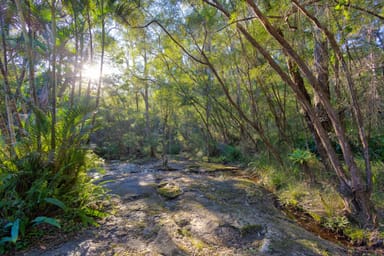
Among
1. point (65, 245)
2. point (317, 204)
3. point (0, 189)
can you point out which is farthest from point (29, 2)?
point (317, 204)

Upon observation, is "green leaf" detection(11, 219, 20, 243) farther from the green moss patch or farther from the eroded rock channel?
the green moss patch

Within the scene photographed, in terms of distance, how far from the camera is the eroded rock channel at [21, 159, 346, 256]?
2285 millimetres

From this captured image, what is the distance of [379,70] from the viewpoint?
3.03 meters

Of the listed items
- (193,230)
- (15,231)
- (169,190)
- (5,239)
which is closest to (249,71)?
(169,190)

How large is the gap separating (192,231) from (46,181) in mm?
2024

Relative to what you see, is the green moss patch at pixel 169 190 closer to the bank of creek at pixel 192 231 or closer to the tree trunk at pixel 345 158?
the bank of creek at pixel 192 231

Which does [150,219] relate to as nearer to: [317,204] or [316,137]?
[317,204]

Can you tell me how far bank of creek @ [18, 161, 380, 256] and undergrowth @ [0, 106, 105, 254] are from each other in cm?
27

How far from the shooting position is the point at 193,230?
9.12 ft

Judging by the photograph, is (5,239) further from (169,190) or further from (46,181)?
(169,190)

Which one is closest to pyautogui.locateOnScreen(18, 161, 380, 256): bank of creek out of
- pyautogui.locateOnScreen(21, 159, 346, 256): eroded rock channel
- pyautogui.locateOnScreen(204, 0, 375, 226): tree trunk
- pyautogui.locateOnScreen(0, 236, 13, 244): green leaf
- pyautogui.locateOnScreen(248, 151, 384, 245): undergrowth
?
pyautogui.locateOnScreen(21, 159, 346, 256): eroded rock channel

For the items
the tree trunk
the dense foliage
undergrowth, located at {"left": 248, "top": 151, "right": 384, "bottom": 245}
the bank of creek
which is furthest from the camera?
undergrowth, located at {"left": 248, "top": 151, "right": 384, "bottom": 245}

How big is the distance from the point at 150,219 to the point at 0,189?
191 cm

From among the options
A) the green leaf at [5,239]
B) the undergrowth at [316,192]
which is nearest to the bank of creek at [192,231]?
the green leaf at [5,239]
